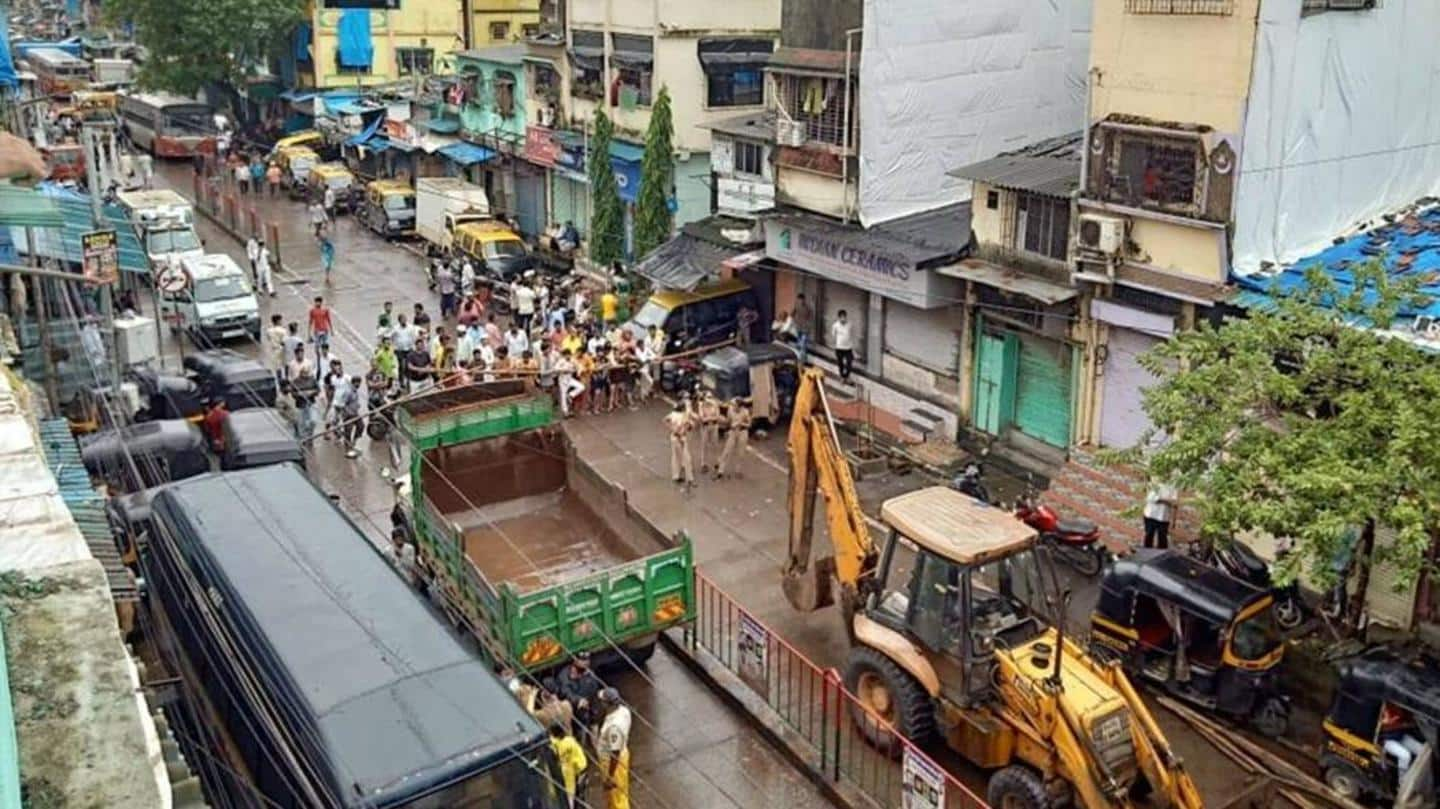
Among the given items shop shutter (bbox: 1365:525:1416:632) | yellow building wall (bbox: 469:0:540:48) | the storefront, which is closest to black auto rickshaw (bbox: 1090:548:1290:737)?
shop shutter (bbox: 1365:525:1416:632)

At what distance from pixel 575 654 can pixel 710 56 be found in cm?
2038

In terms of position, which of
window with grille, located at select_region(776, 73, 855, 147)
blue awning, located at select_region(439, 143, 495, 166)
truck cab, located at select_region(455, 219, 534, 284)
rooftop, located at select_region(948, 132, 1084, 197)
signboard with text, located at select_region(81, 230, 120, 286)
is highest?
window with grille, located at select_region(776, 73, 855, 147)

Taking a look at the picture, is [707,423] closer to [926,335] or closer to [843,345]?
[843,345]

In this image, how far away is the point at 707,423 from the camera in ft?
72.0

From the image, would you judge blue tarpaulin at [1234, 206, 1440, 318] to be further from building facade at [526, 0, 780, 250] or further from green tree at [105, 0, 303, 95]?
green tree at [105, 0, 303, 95]

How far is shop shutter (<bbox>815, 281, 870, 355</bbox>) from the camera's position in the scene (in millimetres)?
24625

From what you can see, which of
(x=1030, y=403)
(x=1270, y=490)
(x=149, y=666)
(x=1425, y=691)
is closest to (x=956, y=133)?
(x=1030, y=403)

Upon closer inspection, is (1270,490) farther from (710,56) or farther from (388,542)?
(710,56)

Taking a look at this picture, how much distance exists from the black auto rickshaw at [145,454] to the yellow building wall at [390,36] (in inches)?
1422

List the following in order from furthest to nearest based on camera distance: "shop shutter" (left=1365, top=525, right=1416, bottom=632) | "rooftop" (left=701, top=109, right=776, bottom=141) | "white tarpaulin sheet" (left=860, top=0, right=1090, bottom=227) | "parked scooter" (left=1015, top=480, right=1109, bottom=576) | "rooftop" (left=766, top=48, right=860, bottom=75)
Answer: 1. "rooftop" (left=701, top=109, right=776, bottom=141)
2. "rooftop" (left=766, top=48, right=860, bottom=75)
3. "white tarpaulin sheet" (left=860, top=0, right=1090, bottom=227)
4. "parked scooter" (left=1015, top=480, right=1109, bottom=576)
5. "shop shutter" (left=1365, top=525, right=1416, bottom=632)

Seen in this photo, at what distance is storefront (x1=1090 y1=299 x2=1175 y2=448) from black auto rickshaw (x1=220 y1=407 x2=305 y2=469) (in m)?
12.2

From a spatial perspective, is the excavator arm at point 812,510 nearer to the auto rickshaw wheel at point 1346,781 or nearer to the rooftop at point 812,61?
the auto rickshaw wheel at point 1346,781

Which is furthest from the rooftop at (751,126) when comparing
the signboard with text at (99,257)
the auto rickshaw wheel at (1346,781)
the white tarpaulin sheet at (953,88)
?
the auto rickshaw wheel at (1346,781)

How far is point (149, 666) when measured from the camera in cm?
1492
